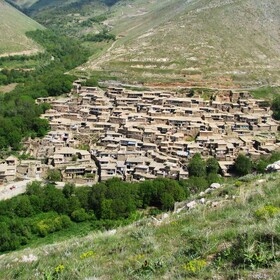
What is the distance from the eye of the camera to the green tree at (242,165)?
87.4ft

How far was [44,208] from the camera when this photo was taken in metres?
22.2

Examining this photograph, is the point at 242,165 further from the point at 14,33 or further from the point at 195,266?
the point at 14,33

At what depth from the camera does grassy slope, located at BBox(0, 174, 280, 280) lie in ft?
17.7

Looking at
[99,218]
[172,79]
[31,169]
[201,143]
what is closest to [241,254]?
[99,218]

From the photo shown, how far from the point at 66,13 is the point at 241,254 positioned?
13770 cm

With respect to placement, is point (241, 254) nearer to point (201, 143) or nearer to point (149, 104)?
point (201, 143)

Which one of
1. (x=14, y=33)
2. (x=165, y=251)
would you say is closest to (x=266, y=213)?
(x=165, y=251)

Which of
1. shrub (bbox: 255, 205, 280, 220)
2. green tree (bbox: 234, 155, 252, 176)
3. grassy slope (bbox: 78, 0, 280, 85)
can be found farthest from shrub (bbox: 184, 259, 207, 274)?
grassy slope (bbox: 78, 0, 280, 85)

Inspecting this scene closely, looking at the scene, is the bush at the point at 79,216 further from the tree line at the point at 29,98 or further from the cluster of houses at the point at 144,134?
the tree line at the point at 29,98

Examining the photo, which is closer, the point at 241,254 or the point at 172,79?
the point at 241,254

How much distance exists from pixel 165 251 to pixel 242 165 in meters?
21.5

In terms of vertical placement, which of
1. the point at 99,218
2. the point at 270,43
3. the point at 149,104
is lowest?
the point at 99,218

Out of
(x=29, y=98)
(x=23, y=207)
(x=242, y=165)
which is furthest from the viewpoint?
(x=29, y=98)

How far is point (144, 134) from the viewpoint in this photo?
30359 millimetres
